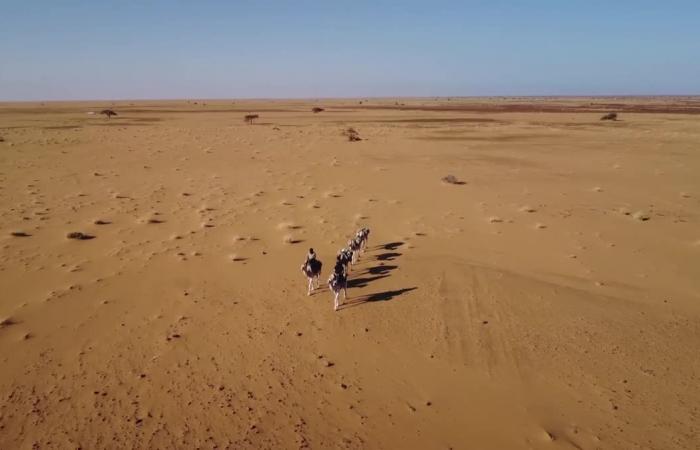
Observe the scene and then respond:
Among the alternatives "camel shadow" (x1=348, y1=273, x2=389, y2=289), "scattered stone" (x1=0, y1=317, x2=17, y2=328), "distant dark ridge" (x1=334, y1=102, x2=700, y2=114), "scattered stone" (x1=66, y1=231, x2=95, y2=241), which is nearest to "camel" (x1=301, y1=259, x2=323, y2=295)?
"camel shadow" (x1=348, y1=273, x2=389, y2=289)

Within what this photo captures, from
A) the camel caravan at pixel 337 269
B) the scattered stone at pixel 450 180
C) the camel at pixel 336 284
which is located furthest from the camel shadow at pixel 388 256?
the scattered stone at pixel 450 180

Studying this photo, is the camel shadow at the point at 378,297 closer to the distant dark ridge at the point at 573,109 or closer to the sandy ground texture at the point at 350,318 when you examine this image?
the sandy ground texture at the point at 350,318

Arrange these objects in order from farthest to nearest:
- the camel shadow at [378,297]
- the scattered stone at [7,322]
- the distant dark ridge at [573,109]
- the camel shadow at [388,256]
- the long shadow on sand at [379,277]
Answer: the distant dark ridge at [573,109], the camel shadow at [388,256], the long shadow on sand at [379,277], the camel shadow at [378,297], the scattered stone at [7,322]

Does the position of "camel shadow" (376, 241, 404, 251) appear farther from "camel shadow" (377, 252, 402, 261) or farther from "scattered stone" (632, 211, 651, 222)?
"scattered stone" (632, 211, 651, 222)

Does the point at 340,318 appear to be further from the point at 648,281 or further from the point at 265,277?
the point at 648,281

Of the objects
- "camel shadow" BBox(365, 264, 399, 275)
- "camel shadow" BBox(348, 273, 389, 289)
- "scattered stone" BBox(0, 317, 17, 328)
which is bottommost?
"camel shadow" BBox(348, 273, 389, 289)

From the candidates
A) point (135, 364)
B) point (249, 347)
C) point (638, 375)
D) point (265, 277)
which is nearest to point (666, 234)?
point (638, 375)
